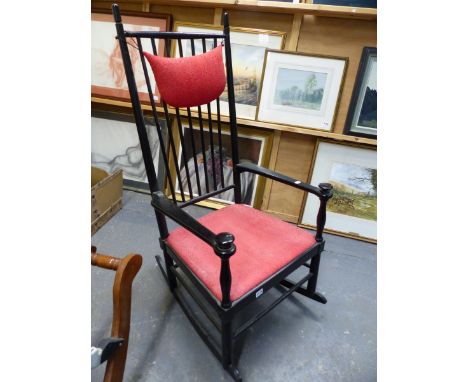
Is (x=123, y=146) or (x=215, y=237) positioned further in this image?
(x=123, y=146)

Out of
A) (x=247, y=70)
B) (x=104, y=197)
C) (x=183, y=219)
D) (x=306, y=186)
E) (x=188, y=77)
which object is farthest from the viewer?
(x=104, y=197)

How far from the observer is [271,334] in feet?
3.96

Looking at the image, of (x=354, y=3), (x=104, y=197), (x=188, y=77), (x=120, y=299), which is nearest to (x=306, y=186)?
(x=188, y=77)

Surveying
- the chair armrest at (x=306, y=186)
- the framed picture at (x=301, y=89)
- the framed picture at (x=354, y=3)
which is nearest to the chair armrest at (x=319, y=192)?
the chair armrest at (x=306, y=186)

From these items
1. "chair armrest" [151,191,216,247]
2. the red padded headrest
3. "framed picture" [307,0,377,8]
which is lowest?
"chair armrest" [151,191,216,247]

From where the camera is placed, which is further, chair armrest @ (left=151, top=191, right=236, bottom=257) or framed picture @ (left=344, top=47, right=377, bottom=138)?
framed picture @ (left=344, top=47, right=377, bottom=138)

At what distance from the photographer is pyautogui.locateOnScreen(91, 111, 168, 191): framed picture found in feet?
6.35

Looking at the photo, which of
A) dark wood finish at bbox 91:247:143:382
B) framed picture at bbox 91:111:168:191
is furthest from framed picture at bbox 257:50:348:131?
dark wood finish at bbox 91:247:143:382

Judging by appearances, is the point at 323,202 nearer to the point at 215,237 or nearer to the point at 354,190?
the point at 215,237

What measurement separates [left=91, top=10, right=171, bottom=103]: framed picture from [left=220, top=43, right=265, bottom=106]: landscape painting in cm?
46

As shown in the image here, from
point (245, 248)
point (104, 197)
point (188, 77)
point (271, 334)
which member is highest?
point (188, 77)

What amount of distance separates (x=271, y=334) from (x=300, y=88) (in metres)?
1.29

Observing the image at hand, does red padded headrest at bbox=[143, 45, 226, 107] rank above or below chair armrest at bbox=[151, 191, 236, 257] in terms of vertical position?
above

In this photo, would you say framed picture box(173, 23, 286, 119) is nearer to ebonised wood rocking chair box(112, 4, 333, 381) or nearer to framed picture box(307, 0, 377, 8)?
framed picture box(307, 0, 377, 8)
